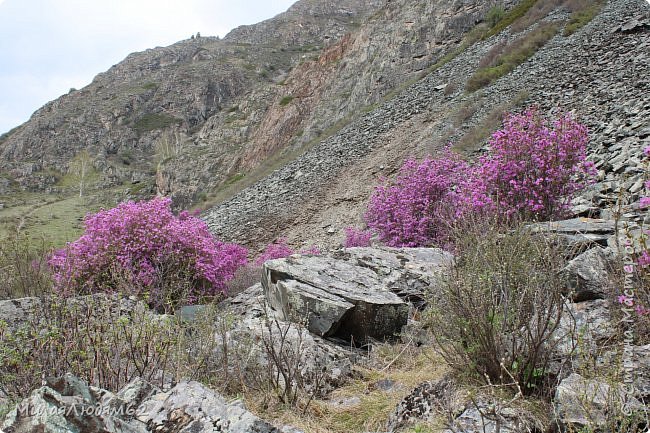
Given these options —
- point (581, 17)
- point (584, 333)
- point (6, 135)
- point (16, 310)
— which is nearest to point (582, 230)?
point (584, 333)

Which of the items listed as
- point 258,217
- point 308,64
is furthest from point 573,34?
point 308,64

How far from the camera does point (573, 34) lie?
17359 millimetres

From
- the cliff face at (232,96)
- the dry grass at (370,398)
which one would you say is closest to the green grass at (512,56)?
the cliff face at (232,96)

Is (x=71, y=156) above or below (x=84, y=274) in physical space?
above

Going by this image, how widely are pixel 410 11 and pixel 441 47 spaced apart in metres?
5.10

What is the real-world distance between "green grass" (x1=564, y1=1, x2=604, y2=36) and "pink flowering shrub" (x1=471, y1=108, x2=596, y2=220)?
13.5 meters

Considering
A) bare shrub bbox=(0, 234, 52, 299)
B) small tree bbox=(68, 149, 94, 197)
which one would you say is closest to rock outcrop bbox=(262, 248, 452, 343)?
bare shrub bbox=(0, 234, 52, 299)

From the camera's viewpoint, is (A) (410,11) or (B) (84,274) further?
(A) (410,11)

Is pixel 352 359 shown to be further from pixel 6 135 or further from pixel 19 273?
pixel 6 135

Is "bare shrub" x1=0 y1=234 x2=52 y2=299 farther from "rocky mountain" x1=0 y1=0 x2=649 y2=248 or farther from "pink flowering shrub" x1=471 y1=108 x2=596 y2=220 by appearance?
"rocky mountain" x1=0 y1=0 x2=649 y2=248

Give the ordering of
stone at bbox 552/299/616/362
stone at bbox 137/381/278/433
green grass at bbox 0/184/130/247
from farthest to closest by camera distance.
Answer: green grass at bbox 0/184/130/247 → stone at bbox 552/299/616/362 → stone at bbox 137/381/278/433

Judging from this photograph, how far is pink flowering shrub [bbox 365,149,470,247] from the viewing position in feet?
28.3

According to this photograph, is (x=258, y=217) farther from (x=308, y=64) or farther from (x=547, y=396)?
(x=308, y=64)

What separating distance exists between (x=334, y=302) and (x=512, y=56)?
16262 mm
